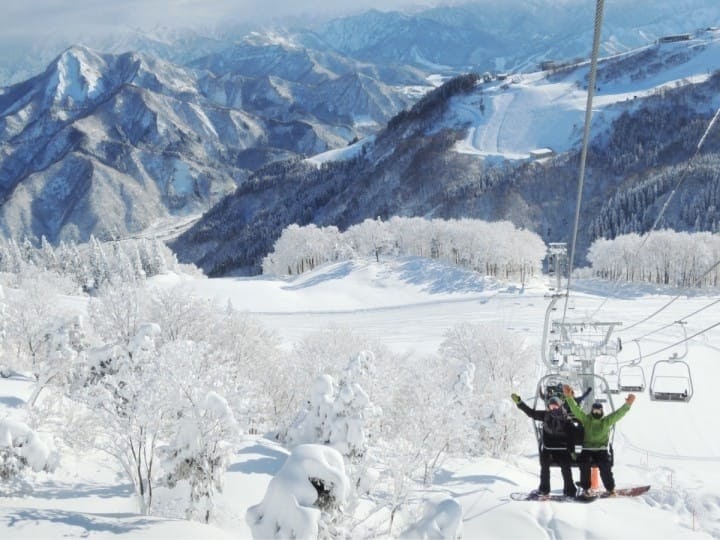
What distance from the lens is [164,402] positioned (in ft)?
75.2

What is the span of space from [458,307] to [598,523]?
6557cm

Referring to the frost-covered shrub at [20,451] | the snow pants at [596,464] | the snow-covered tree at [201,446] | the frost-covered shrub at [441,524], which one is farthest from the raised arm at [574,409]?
the frost-covered shrub at [20,451]

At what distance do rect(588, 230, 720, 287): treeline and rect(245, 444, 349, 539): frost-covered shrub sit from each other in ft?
363

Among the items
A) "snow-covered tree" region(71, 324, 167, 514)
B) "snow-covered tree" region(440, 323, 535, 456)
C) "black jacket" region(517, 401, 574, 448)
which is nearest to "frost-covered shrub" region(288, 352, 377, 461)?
"snow-covered tree" region(71, 324, 167, 514)

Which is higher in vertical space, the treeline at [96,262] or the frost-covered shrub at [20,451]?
the frost-covered shrub at [20,451]

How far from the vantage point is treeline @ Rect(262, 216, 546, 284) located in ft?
409

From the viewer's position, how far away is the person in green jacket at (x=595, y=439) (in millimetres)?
15439

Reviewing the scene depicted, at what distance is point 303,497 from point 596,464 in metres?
7.92

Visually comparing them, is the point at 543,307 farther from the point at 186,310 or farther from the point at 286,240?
the point at 286,240

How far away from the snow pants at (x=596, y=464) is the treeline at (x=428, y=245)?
357ft

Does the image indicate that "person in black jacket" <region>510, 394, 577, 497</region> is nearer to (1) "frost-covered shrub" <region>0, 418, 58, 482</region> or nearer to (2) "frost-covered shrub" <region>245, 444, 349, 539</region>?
(2) "frost-covered shrub" <region>245, 444, 349, 539</region>

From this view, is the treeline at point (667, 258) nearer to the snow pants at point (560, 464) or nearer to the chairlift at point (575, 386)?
the chairlift at point (575, 386)

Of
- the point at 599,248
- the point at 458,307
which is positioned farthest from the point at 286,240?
the point at 599,248

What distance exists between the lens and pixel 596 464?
15.9m
